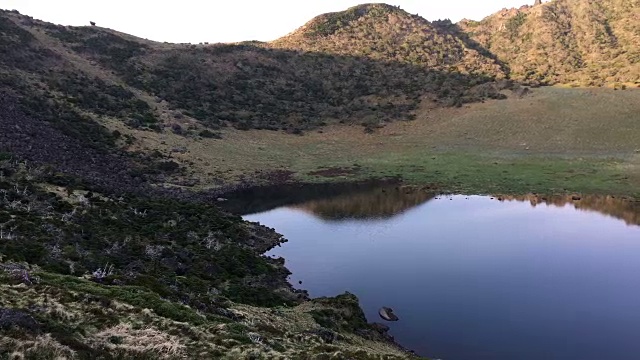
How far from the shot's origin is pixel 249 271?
1641 inches

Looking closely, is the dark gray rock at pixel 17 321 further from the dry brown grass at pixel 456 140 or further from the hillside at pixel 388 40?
the hillside at pixel 388 40

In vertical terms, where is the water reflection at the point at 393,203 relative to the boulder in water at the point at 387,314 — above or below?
above

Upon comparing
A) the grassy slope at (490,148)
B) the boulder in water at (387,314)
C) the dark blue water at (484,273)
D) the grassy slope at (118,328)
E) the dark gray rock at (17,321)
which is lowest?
the boulder in water at (387,314)

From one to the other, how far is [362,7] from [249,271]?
175011mm

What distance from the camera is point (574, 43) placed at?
584 feet

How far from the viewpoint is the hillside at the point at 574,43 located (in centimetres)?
14625

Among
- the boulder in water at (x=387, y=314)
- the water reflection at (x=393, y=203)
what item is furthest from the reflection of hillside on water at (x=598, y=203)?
the boulder in water at (x=387, y=314)

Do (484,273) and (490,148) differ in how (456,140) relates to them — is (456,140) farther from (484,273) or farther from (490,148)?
(484,273)

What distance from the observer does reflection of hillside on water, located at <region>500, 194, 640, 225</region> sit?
64.0 m

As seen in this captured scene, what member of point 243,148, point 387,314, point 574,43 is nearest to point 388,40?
point 574,43

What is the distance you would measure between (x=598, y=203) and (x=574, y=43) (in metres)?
130

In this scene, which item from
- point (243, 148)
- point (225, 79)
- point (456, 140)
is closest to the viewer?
point (243, 148)

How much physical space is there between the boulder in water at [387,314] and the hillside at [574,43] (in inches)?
4817

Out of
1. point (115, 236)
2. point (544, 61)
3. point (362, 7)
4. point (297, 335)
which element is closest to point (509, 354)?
point (297, 335)
